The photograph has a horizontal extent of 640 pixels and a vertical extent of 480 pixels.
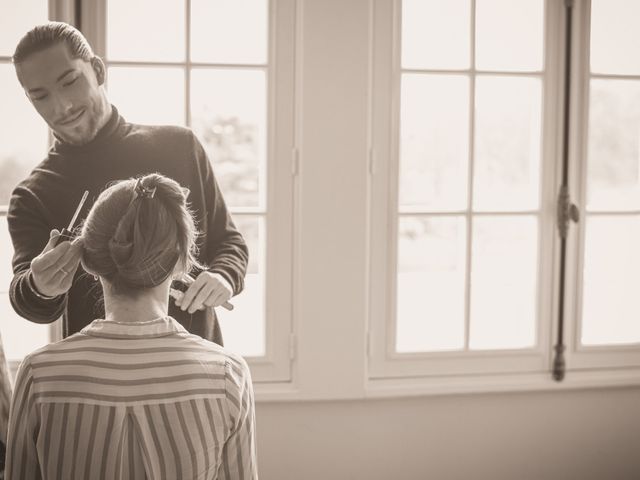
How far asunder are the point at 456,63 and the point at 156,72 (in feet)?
3.48

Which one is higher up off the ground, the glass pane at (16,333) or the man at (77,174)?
the man at (77,174)

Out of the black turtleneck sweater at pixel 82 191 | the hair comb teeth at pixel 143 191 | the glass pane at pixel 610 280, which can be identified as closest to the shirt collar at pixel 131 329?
the hair comb teeth at pixel 143 191

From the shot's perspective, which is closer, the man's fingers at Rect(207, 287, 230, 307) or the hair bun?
the hair bun

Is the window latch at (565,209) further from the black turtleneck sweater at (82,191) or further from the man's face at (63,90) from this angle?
the man's face at (63,90)

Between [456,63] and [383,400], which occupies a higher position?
[456,63]

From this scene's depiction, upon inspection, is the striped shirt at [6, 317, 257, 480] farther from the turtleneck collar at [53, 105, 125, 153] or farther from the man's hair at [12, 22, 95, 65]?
the man's hair at [12, 22, 95, 65]

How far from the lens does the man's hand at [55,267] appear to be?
1521mm

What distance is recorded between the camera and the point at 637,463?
2.89 metres

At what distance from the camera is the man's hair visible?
1.70 metres

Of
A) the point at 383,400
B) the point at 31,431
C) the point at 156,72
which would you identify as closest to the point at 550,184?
the point at 383,400

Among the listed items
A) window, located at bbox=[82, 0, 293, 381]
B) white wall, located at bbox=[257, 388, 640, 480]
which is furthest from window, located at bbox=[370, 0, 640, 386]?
window, located at bbox=[82, 0, 293, 381]

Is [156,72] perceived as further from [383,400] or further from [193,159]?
[383,400]

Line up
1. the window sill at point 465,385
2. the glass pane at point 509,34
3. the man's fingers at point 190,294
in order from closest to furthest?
1. the man's fingers at point 190,294
2. the window sill at point 465,385
3. the glass pane at point 509,34

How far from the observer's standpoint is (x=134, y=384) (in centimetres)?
129
